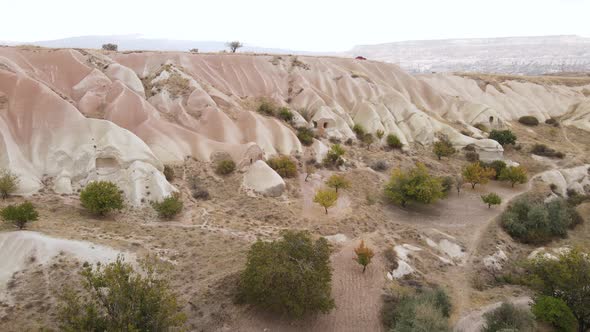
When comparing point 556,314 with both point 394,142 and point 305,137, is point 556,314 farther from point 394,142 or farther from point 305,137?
point 394,142

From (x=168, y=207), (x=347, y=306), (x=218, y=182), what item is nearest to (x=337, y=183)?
(x=218, y=182)

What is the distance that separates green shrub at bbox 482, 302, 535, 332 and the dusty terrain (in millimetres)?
1096

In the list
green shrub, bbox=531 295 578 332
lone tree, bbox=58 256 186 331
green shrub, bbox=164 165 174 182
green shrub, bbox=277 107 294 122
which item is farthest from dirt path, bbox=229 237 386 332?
green shrub, bbox=277 107 294 122

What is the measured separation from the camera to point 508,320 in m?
14.8

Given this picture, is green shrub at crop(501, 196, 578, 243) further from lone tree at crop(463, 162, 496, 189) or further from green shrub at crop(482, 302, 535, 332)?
green shrub at crop(482, 302, 535, 332)

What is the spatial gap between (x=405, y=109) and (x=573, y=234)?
26757 millimetres

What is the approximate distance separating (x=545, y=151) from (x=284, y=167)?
33.2m

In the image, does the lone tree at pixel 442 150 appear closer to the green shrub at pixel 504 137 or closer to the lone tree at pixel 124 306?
the green shrub at pixel 504 137

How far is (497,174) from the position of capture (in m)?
36.5

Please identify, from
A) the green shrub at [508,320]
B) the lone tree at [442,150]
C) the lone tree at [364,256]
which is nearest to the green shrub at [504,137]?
the lone tree at [442,150]

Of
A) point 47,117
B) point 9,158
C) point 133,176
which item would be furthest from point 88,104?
point 133,176

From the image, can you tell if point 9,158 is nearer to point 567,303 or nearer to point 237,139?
point 237,139

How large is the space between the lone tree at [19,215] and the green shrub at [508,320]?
68.7 feet

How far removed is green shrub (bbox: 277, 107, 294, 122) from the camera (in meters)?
42.0
